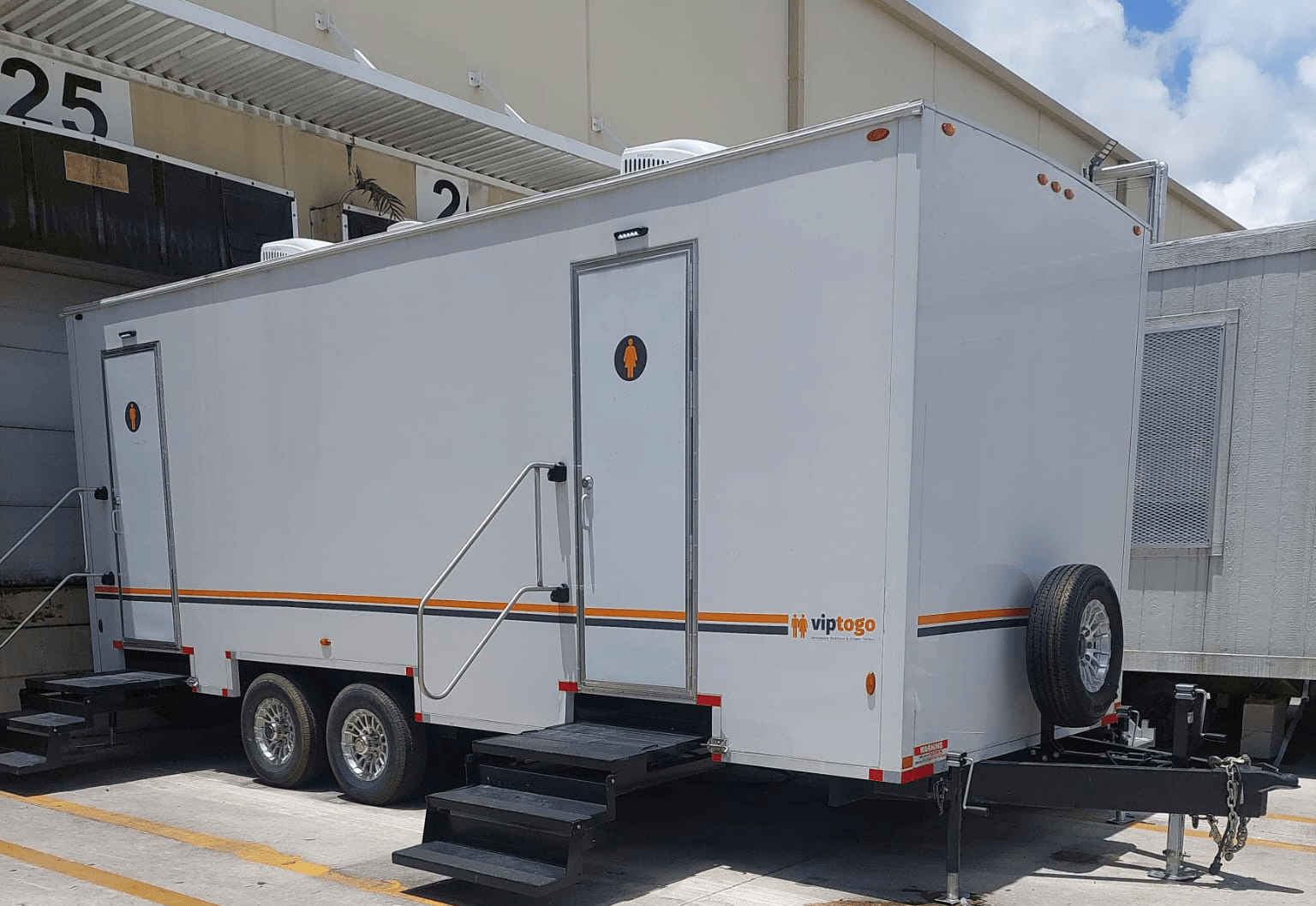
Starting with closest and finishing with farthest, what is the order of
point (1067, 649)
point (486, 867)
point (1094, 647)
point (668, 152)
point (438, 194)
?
point (486, 867) → point (1067, 649) → point (1094, 647) → point (668, 152) → point (438, 194)

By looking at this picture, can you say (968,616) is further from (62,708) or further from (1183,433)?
(62,708)

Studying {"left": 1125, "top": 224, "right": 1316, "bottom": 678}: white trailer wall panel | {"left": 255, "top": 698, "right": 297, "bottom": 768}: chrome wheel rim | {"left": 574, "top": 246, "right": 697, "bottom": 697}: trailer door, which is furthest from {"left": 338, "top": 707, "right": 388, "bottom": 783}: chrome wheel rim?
{"left": 1125, "top": 224, "right": 1316, "bottom": 678}: white trailer wall panel

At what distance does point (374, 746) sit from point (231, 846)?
105cm

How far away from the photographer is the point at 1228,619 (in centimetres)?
739

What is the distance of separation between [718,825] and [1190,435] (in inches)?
163

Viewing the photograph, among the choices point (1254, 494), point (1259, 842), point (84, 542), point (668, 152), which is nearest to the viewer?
point (1259, 842)

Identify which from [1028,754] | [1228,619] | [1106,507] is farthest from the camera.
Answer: [1228,619]

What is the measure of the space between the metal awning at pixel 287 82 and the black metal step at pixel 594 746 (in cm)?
684

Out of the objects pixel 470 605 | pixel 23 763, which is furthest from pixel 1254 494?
pixel 23 763

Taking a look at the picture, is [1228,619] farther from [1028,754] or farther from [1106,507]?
[1028,754]

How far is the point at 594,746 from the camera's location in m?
5.34

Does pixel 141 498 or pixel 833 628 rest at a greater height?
pixel 141 498

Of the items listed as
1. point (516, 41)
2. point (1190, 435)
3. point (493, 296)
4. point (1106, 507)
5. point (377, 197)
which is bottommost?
point (1106, 507)

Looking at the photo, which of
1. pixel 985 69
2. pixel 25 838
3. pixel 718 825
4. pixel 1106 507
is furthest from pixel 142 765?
pixel 985 69
